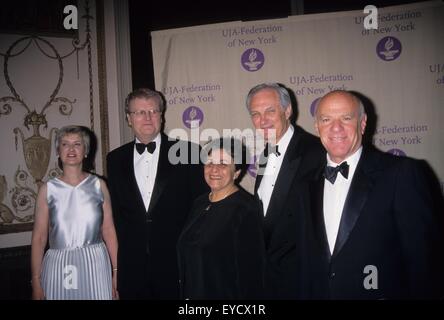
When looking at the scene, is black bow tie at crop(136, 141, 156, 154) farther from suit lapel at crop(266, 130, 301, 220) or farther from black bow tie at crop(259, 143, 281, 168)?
suit lapel at crop(266, 130, 301, 220)

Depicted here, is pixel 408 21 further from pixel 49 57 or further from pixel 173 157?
pixel 49 57

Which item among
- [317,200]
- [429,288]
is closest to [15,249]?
[317,200]

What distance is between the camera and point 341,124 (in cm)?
187

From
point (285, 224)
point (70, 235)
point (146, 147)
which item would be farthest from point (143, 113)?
point (285, 224)

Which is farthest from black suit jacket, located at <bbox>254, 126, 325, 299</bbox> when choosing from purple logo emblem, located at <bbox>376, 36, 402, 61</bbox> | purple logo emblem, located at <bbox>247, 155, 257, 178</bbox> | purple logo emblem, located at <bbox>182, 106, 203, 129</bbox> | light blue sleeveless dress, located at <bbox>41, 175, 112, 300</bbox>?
purple logo emblem, located at <bbox>376, 36, 402, 61</bbox>

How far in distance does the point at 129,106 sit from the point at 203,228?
121 cm

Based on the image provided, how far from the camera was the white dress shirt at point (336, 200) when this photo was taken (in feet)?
6.16

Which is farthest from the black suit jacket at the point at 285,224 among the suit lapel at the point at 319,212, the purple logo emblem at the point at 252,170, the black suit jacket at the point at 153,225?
the purple logo emblem at the point at 252,170

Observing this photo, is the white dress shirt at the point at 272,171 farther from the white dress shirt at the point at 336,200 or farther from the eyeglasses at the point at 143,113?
the eyeglasses at the point at 143,113

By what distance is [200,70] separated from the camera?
423cm

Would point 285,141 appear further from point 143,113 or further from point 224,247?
point 143,113

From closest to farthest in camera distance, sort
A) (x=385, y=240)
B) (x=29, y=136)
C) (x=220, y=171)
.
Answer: (x=385, y=240) < (x=220, y=171) < (x=29, y=136)

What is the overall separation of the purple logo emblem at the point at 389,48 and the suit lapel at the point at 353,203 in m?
2.69

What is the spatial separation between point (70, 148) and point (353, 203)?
2.14m
